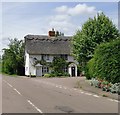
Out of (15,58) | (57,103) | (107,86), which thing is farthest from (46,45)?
(57,103)

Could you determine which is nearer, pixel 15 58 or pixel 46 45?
pixel 46 45

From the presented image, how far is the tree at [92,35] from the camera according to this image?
4956cm

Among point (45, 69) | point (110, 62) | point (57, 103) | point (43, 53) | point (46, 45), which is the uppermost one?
point (46, 45)

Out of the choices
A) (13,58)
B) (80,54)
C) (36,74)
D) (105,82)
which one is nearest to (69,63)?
(36,74)

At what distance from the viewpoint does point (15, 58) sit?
80.6 meters

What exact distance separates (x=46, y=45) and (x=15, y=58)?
9.86 metres

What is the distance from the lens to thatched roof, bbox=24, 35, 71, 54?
241ft

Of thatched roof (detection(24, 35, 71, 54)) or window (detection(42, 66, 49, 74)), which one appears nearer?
window (detection(42, 66, 49, 74))

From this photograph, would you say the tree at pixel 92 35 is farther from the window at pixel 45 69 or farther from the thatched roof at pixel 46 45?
the thatched roof at pixel 46 45

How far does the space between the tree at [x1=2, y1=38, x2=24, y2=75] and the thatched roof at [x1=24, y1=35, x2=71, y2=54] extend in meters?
6.87

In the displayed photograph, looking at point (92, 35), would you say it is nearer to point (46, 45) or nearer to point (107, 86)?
point (107, 86)

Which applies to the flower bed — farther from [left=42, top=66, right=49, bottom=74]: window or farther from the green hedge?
[left=42, top=66, right=49, bottom=74]: window

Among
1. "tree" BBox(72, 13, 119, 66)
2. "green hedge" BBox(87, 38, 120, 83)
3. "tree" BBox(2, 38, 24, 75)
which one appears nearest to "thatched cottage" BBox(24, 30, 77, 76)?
"tree" BBox(2, 38, 24, 75)

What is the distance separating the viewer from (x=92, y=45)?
4931 centimetres
